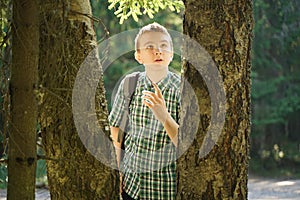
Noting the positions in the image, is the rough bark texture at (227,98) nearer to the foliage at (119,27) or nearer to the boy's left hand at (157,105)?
the boy's left hand at (157,105)

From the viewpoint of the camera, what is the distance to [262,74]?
16.0 metres

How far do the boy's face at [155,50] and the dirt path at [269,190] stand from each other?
6.92 metres

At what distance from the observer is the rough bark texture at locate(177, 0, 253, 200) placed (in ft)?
9.79

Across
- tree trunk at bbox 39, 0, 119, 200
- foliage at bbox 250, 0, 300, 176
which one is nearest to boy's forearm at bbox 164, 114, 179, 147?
tree trunk at bbox 39, 0, 119, 200

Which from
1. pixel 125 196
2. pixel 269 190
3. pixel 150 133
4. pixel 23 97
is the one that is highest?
pixel 23 97

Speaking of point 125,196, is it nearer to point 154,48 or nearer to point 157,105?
point 157,105

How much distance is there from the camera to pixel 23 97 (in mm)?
2598

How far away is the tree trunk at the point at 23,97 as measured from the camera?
8.54 ft

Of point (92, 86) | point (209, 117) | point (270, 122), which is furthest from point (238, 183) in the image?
point (270, 122)

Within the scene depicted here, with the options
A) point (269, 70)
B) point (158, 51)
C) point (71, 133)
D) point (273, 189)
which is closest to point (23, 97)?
point (71, 133)

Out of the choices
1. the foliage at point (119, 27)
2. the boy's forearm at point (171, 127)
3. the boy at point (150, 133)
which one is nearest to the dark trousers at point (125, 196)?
the boy at point (150, 133)

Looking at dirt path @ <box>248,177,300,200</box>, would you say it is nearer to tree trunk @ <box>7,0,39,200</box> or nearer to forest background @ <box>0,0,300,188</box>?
forest background @ <box>0,0,300,188</box>

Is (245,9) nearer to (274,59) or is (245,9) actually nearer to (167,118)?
(167,118)

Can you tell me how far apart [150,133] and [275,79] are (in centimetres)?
1244
